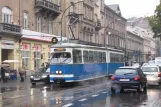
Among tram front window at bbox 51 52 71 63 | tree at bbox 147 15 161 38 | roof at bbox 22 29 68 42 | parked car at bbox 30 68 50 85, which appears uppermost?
tree at bbox 147 15 161 38

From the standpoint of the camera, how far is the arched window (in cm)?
3834

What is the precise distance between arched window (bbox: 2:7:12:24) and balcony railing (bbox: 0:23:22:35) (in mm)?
1083

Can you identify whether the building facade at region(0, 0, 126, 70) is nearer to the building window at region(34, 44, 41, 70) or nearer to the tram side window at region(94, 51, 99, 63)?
the building window at region(34, 44, 41, 70)

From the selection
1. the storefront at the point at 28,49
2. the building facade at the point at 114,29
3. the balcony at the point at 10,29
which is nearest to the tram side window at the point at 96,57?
the balcony at the point at 10,29

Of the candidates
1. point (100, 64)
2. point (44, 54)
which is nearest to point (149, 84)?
point (100, 64)

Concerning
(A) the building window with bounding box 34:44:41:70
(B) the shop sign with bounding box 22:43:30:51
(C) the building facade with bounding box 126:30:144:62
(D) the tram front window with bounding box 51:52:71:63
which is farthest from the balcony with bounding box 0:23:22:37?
(C) the building facade with bounding box 126:30:144:62

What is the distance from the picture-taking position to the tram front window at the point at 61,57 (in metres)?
26.1

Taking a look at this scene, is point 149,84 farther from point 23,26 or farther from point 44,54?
point 44,54

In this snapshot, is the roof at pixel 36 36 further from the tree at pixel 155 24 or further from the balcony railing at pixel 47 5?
the tree at pixel 155 24

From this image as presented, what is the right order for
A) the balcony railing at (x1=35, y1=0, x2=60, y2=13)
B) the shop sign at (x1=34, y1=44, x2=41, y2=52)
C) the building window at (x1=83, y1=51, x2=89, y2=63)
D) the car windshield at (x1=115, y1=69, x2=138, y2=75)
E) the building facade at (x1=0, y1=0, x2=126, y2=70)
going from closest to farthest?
the car windshield at (x1=115, y1=69, x2=138, y2=75) < the building window at (x1=83, y1=51, x2=89, y2=63) < the building facade at (x1=0, y1=0, x2=126, y2=70) < the balcony railing at (x1=35, y1=0, x2=60, y2=13) < the shop sign at (x1=34, y1=44, x2=41, y2=52)

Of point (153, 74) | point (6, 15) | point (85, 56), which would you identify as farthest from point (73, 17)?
point (153, 74)

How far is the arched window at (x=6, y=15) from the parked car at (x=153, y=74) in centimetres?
1854

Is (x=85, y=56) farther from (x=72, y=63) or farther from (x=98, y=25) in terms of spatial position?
(x=98, y=25)

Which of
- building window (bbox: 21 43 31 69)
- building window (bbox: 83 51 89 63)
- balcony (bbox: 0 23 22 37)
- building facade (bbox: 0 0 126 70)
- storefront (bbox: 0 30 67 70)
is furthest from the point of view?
building window (bbox: 21 43 31 69)
